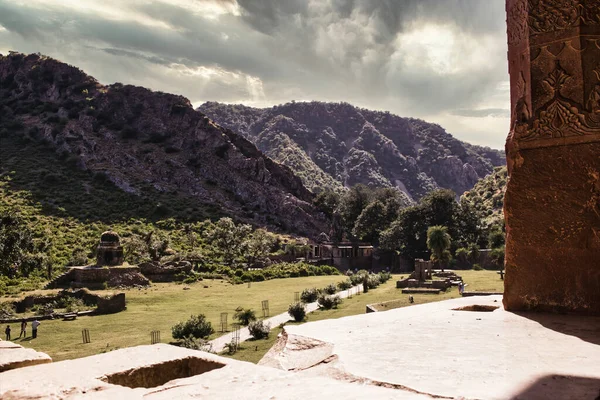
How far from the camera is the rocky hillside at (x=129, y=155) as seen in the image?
219ft

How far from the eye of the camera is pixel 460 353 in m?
3.98

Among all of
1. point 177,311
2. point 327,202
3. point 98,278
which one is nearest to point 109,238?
point 98,278

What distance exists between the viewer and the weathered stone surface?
3494mm

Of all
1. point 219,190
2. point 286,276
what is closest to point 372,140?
point 219,190

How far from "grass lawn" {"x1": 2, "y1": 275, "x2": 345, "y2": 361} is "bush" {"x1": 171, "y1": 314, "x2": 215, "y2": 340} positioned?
0.46m

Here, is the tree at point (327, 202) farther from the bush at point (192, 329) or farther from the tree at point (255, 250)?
the bush at point (192, 329)

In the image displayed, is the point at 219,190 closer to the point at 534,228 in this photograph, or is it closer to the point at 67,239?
the point at 67,239

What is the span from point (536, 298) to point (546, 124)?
2296 mm

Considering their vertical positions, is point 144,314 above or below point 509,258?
below

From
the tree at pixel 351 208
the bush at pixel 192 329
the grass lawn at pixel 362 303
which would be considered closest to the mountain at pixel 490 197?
the tree at pixel 351 208

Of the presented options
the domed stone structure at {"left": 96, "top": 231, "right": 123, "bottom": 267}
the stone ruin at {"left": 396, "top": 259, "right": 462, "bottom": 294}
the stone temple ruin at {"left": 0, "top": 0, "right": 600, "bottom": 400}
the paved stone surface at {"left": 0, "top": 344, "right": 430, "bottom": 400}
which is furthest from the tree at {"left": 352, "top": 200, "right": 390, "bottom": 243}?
the paved stone surface at {"left": 0, "top": 344, "right": 430, "bottom": 400}

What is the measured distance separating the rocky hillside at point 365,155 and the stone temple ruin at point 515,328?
140m

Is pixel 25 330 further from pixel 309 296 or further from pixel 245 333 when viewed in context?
pixel 309 296

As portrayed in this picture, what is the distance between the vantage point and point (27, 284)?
101 feet
